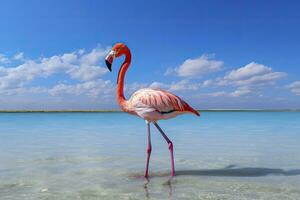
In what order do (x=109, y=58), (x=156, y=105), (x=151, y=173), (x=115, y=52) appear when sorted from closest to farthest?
(x=156, y=105) < (x=109, y=58) < (x=115, y=52) < (x=151, y=173)

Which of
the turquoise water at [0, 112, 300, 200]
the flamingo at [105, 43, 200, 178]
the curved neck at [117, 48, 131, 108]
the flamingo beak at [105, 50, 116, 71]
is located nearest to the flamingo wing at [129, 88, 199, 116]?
the flamingo at [105, 43, 200, 178]

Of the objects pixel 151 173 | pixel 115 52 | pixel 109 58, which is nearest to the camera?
pixel 109 58

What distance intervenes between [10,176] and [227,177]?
12.7ft

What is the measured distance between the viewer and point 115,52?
20.5ft

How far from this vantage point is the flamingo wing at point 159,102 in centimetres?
591

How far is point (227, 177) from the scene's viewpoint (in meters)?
6.12

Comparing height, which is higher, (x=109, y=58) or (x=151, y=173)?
(x=109, y=58)

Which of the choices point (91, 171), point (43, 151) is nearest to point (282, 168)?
point (91, 171)

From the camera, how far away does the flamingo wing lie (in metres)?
5.91

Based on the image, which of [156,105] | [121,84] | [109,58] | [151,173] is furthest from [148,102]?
[151,173]

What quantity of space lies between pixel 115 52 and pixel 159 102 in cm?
125

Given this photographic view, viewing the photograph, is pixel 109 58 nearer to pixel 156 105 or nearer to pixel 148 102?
pixel 148 102

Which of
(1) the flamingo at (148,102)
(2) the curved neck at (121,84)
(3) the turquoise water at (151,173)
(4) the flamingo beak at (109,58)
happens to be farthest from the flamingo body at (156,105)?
(3) the turquoise water at (151,173)

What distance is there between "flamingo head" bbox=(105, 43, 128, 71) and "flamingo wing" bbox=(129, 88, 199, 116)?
2.58 ft
